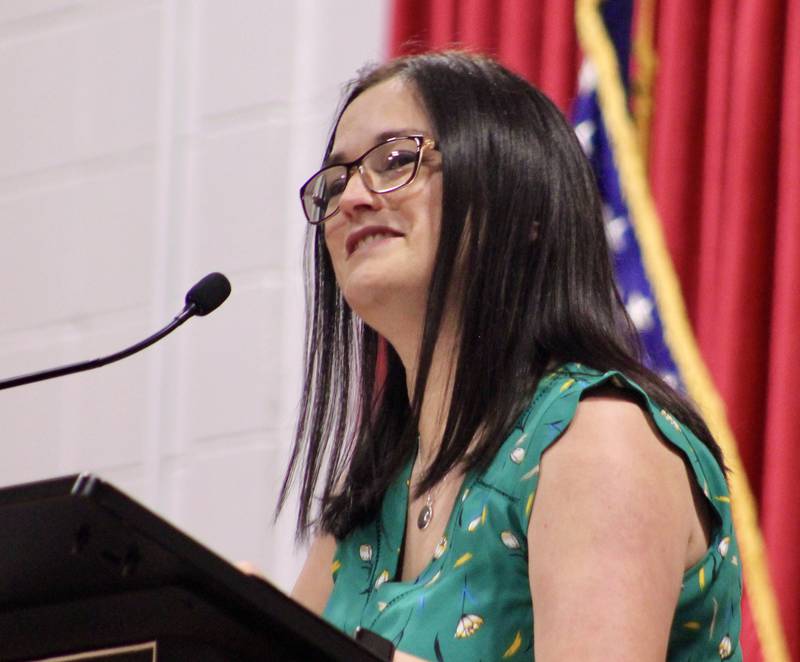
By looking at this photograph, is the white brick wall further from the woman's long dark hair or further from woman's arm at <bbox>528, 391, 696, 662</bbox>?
woman's arm at <bbox>528, 391, 696, 662</bbox>

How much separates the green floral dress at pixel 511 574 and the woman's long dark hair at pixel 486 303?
0.04 meters

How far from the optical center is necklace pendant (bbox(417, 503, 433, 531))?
64.1 inches

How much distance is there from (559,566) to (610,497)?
7 cm

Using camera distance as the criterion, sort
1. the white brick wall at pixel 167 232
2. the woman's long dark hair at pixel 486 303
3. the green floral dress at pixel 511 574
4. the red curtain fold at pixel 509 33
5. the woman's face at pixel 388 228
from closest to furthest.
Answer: the green floral dress at pixel 511 574 < the woman's long dark hair at pixel 486 303 < the woman's face at pixel 388 228 < the red curtain fold at pixel 509 33 < the white brick wall at pixel 167 232

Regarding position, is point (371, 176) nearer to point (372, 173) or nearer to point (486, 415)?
point (372, 173)

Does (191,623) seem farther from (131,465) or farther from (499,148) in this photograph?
(131,465)

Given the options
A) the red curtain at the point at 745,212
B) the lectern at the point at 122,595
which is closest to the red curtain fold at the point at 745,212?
the red curtain at the point at 745,212

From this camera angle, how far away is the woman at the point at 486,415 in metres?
1.37

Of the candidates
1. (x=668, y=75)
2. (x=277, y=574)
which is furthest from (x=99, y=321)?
(x=668, y=75)

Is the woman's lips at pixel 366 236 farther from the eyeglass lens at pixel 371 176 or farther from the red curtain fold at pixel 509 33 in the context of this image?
the red curtain fold at pixel 509 33

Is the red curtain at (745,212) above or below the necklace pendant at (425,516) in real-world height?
above

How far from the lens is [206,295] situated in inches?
66.0

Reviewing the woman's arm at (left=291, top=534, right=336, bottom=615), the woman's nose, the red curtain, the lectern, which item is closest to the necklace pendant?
the woman's arm at (left=291, top=534, right=336, bottom=615)

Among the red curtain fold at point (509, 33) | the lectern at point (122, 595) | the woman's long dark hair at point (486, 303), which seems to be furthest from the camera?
the red curtain fold at point (509, 33)
